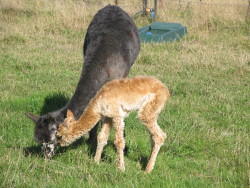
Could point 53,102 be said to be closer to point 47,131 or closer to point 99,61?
point 99,61

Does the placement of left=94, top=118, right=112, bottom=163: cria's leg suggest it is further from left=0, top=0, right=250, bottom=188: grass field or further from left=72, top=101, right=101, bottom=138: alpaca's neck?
left=72, top=101, right=101, bottom=138: alpaca's neck

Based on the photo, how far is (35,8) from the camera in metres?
17.0

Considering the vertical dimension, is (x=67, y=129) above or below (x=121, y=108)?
below

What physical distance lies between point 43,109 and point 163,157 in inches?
103

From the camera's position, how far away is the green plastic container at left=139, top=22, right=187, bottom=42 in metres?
12.7

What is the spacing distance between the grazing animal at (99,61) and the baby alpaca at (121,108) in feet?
0.73

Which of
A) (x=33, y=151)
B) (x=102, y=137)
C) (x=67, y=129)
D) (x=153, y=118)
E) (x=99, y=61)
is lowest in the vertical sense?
(x=33, y=151)

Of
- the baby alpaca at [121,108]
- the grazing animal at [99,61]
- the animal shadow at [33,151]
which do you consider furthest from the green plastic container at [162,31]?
the baby alpaca at [121,108]

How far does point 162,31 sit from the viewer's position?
14102mm

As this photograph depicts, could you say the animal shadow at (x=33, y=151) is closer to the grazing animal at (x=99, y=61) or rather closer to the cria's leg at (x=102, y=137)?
the grazing animal at (x=99, y=61)

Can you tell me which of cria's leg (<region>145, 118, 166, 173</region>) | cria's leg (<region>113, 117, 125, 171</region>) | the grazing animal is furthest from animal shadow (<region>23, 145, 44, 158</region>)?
cria's leg (<region>145, 118, 166, 173</region>)

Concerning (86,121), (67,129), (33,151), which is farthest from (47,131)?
(33,151)

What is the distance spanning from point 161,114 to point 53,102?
190 centimetres

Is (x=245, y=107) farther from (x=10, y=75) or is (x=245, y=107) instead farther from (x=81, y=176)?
(x=10, y=75)
